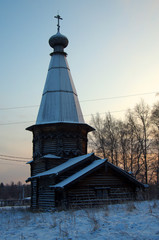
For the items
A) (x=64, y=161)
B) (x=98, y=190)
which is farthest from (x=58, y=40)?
(x=98, y=190)

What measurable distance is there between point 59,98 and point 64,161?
551 cm

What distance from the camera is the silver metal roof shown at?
20.8m

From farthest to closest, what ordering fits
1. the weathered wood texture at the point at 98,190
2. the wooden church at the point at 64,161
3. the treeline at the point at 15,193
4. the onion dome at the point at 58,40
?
the treeline at the point at 15,193, the onion dome at the point at 58,40, the wooden church at the point at 64,161, the weathered wood texture at the point at 98,190

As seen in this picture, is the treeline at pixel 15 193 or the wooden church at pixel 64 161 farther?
the treeline at pixel 15 193

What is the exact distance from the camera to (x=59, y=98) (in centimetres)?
2152

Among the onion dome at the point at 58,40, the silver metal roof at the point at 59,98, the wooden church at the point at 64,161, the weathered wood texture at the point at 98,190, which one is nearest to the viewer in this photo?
the weathered wood texture at the point at 98,190

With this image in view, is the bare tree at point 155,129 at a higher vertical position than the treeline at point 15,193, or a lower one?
higher

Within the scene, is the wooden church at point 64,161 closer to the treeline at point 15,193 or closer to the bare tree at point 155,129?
the bare tree at point 155,129

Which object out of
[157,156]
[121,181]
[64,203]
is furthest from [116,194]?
[157,156]

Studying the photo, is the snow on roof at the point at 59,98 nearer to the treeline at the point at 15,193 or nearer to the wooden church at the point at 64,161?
the wooden church at the point at 64,161

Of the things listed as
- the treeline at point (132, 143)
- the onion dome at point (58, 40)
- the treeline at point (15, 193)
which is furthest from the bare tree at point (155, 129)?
the treeline at point (15, 193)

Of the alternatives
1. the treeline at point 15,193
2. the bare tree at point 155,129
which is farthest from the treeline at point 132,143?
the treeline at point 15,193

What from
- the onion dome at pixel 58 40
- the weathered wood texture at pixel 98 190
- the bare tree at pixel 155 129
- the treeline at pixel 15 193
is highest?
the onion dome at pixel 58 40

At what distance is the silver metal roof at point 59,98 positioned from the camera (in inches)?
819
